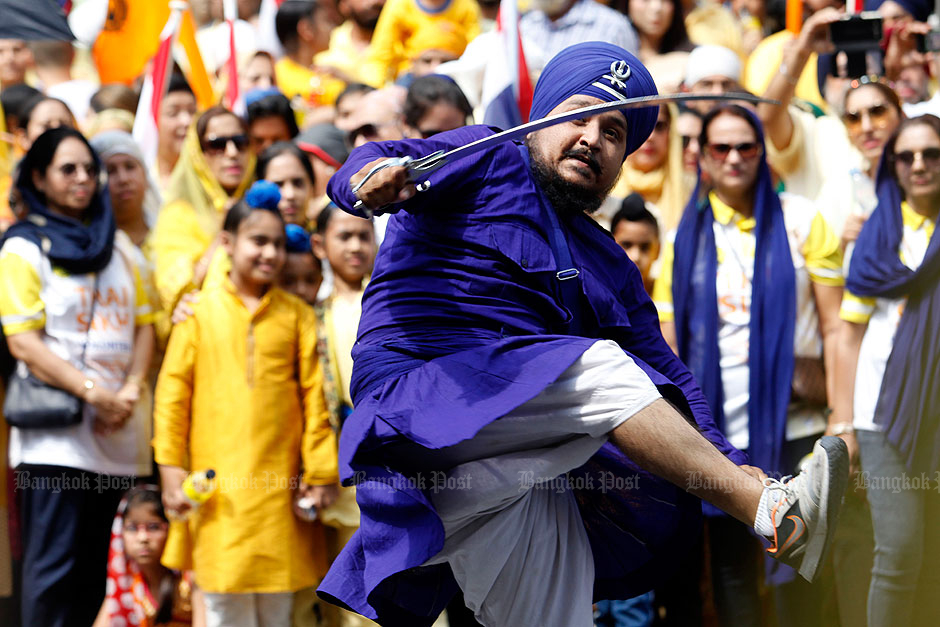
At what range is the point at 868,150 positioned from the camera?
523 centimetres

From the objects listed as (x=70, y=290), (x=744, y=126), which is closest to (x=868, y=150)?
(x=744, y=126)

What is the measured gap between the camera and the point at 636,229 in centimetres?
544

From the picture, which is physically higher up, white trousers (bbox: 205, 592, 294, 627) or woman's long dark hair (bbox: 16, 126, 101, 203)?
woman's long dark hair (bbox: 16, 126, 101, 203)

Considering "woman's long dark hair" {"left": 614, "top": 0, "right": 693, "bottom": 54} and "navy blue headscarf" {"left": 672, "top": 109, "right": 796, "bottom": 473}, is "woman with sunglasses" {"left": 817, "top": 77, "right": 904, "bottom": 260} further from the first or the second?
"woman's long dark hair" {"left": 614, "top": 0, "right": 693, "bottom": 54}

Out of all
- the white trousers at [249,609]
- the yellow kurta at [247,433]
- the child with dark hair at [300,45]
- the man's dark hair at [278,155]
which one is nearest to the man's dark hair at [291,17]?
the child with dark hair at [300,45]

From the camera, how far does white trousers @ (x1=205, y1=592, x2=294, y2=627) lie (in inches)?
193

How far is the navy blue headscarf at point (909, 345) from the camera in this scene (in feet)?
15.4

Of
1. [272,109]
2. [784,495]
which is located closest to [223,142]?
[272,109]

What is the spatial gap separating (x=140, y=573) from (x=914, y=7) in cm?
451

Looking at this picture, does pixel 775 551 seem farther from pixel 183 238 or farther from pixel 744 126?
pixel 183 238

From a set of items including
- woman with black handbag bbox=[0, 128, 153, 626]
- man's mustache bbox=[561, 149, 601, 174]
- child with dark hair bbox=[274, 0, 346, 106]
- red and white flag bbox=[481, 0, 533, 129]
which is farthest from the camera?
child with dark hair bbox=[274, 0, 346, 106]

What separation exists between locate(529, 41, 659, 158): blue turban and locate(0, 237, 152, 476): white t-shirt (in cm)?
240

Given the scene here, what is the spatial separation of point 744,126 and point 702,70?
887mm
